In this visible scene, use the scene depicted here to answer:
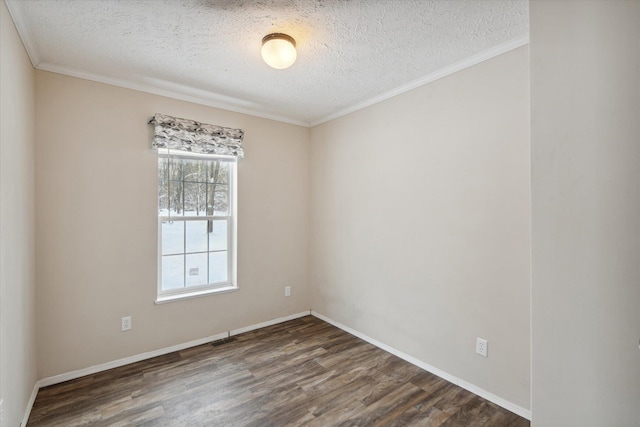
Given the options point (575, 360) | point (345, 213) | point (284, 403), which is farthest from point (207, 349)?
point (575, 360)

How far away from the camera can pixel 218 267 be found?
3381mm

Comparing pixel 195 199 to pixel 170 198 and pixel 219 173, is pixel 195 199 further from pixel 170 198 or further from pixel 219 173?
pixel 219 173

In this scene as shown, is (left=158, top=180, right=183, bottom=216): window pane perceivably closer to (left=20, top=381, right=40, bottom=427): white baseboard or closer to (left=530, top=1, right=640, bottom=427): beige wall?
(left=20, top=381, right=40, bottom=427): white baseboard

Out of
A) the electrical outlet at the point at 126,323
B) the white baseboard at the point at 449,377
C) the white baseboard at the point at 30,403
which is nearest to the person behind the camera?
the white baseboard at the point at 30,403

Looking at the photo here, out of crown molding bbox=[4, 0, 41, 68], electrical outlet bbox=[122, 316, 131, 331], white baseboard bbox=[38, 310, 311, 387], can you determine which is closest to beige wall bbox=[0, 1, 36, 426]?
crown molding bbox=[4, 0, 41, 68]

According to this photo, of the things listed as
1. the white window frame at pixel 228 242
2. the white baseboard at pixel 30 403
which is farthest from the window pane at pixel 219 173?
the white baseboard at pixel 30 403

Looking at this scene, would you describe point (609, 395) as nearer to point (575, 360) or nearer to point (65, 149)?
point (575, 360)

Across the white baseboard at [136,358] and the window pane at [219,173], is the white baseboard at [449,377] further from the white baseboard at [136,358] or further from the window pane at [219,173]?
the window pane at [219,173]

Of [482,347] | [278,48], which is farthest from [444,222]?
[278,48]

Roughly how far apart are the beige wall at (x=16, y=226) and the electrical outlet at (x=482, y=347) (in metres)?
2.94

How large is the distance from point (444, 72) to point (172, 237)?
2957 millimetres

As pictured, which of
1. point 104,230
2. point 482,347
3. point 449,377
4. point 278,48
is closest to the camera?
point 278,48

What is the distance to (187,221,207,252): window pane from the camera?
3.18 metres

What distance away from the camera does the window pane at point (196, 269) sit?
3189 millimetres
